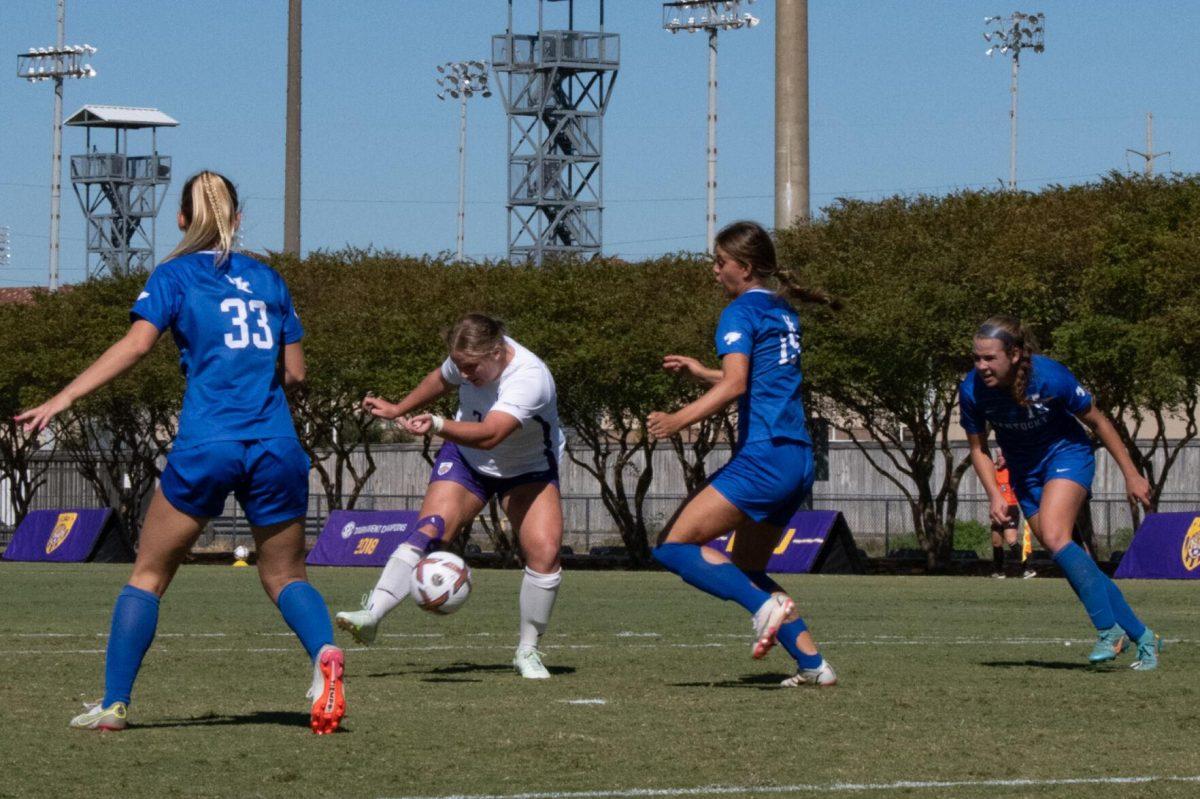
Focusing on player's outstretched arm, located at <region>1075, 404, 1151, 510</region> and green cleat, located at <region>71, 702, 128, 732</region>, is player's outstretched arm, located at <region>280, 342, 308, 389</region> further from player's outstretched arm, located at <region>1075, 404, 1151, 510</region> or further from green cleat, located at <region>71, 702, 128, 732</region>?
player's outstretched arm, located at <region>1075, 404, 1151, 510</region>

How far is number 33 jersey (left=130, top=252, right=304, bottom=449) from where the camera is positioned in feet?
25.2

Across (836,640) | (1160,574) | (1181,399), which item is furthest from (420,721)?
(1181,399)

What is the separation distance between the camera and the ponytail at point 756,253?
9703 mm

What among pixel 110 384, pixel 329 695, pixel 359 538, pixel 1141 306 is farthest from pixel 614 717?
pixel 110 384

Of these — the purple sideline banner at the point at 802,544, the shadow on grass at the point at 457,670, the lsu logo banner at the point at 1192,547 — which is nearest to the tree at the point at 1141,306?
the lsu logo banner at the point at 1192,547

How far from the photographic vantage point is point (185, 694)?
9.41 metres

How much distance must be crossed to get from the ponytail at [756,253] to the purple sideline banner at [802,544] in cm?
2158

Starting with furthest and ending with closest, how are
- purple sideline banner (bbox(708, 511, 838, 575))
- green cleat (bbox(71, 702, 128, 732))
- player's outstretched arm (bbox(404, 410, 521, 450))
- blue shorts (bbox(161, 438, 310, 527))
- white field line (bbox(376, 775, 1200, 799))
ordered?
purple sideline banner (bbox(708, 511, 838, 575)) < player's outstretched arm (bbox(404, 410, 521, 450)) < green cleat (bbox(71, 702, 128, 732)) < blue shorts (bbox(161, 438, 310, 527)) < white field line (bbox(376, 775, 1200, 799))

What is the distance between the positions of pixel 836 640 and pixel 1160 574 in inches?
588

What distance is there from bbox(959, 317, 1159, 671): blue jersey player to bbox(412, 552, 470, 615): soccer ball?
2703mm

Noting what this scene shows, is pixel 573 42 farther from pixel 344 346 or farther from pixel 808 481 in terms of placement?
pixel 808 481

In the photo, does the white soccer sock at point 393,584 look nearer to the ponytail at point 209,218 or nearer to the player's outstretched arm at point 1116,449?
the ponytail at point 209,218

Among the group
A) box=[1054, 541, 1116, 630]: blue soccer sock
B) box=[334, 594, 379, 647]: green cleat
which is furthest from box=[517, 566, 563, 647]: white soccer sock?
box=[1054, 541, 1116, 630]: blue soccer sock

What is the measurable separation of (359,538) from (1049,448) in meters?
25.5
